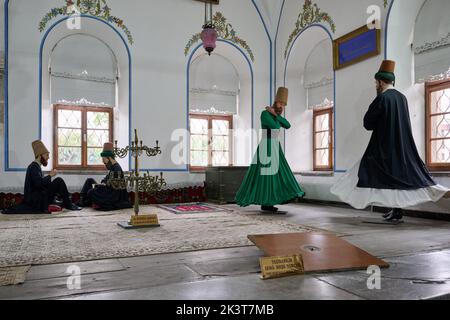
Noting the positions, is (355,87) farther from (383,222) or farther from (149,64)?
(149,64)

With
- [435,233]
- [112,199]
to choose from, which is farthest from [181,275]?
[112,199]

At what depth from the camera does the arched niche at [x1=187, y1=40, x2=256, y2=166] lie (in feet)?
26.9

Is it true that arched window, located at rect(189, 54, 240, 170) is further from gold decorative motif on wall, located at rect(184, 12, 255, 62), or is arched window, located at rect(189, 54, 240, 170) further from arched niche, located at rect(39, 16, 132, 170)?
arched niche, located at rect(39, 16, 132, 170)

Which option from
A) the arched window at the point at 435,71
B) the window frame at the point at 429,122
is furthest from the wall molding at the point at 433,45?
the window frame at the point at 429,122

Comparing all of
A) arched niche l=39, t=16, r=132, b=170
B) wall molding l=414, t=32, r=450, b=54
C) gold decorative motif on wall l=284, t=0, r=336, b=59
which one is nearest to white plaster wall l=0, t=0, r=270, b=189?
arched niche l=39, t=16, r=132, b=170

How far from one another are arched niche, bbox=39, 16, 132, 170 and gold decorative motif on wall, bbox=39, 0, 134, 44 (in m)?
0.10

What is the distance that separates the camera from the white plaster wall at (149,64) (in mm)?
6457

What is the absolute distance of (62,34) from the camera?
273 inches

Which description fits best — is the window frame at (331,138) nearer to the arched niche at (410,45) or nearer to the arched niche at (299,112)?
the arched niche at (299,112)

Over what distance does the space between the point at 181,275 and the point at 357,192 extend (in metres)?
3.00

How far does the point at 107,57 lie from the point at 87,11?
2.79 ft

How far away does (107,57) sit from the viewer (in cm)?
727

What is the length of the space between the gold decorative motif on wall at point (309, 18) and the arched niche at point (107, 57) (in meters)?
3.28

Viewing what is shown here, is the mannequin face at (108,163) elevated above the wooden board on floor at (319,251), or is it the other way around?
the mannequin face at (108,163)
